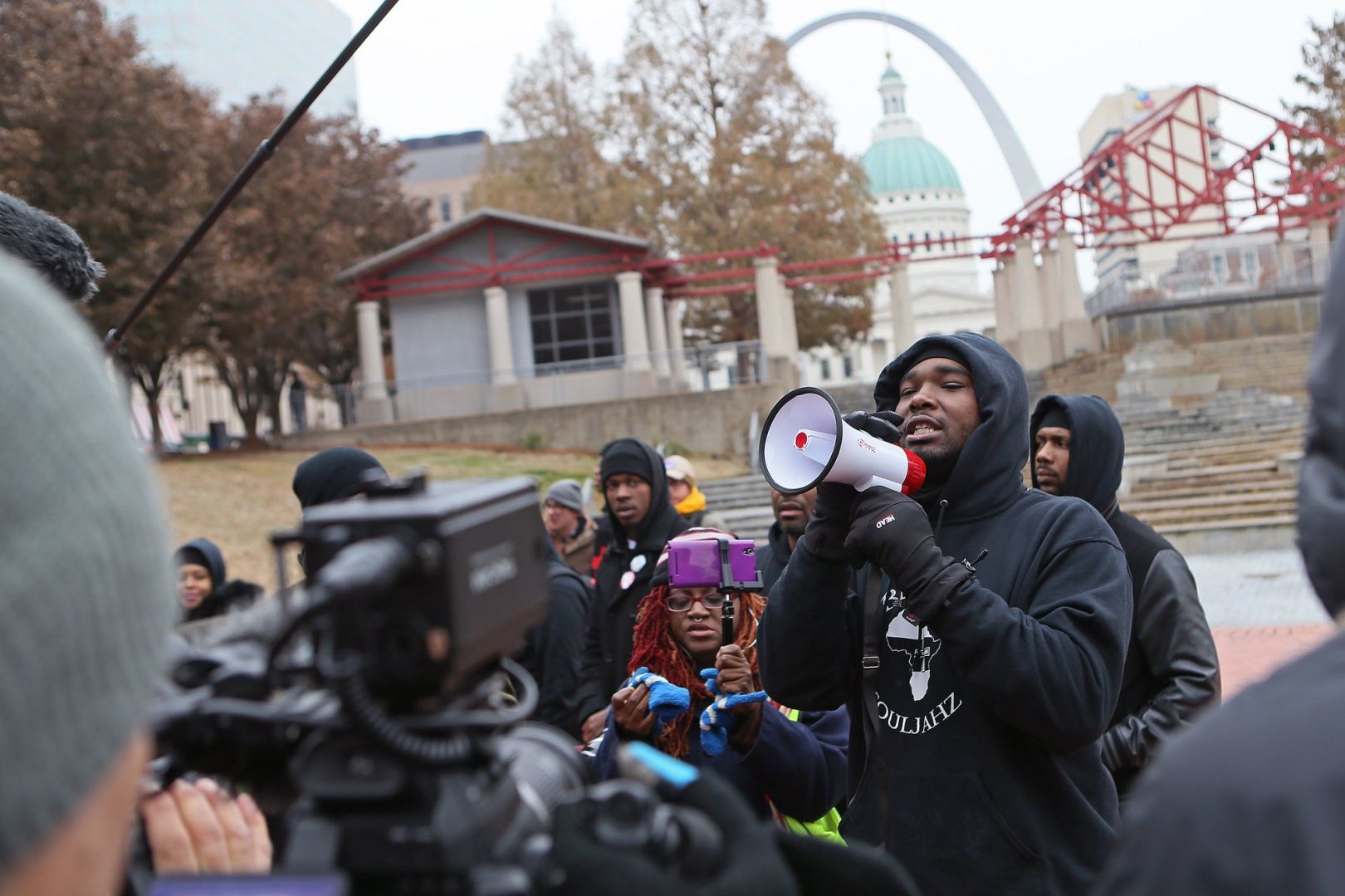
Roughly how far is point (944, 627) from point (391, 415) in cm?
3380

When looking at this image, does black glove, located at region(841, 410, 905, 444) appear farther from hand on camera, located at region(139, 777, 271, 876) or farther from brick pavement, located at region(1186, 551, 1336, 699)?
brick pavement, located at region(1186, 551, 1336, 699)

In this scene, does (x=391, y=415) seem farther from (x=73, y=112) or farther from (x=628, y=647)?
(x=628, y=647)

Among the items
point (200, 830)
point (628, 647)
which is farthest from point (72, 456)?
point (628, 647)

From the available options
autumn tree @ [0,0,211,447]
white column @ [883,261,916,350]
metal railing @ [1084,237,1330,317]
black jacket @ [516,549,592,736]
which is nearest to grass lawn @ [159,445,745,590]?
autumn tree @ [0,0,211,447]

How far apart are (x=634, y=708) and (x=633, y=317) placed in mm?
32062

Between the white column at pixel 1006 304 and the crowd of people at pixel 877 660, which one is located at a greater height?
the white column at pixel 1006 304

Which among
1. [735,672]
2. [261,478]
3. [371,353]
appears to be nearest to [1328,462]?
[735,672]

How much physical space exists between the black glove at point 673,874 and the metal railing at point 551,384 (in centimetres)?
3313

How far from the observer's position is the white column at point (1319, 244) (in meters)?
39.6

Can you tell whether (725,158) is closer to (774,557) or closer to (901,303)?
(901,303)

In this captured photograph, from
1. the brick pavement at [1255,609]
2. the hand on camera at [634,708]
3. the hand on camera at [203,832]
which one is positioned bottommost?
the brick pavement at [1255,609]

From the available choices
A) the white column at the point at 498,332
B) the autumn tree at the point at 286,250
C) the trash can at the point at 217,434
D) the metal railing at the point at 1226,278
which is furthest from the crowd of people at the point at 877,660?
the metal railing at the point at 1226,278

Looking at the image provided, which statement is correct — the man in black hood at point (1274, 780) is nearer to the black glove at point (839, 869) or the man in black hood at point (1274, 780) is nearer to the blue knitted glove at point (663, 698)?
the black glove at point (839, 869)

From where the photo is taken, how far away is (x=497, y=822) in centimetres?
143
